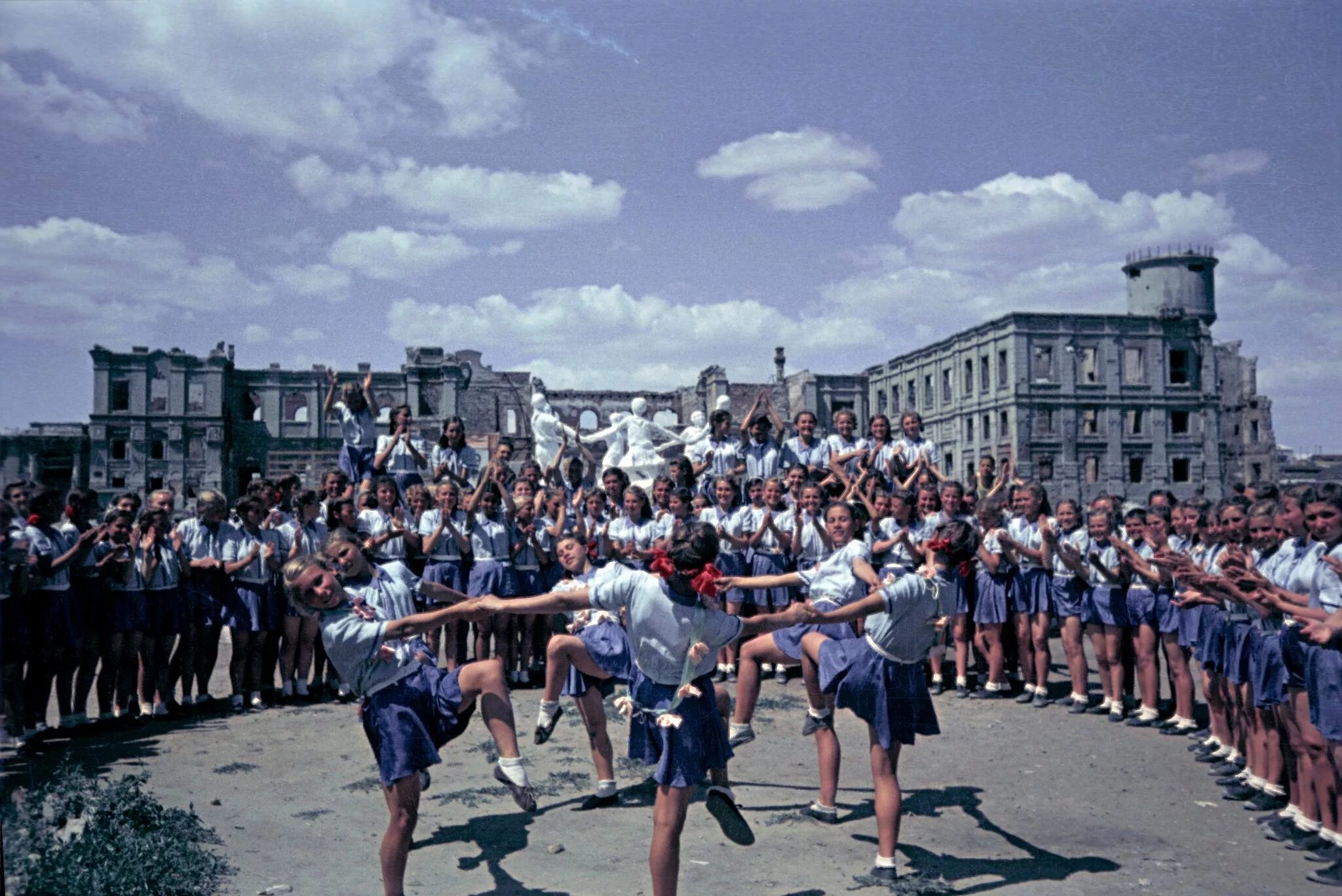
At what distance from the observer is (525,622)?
10.1 metres

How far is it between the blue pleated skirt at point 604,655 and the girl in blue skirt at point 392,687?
1.40 metres

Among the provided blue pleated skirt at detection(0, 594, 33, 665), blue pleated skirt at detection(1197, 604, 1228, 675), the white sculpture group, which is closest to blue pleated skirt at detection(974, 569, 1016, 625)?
blue pleated skirt at detection(1197, 604, 1228, 675)

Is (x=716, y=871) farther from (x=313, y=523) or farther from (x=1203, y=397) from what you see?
(x=1203, y=397)

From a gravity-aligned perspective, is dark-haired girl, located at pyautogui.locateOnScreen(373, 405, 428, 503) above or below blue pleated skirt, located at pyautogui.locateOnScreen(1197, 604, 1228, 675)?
above

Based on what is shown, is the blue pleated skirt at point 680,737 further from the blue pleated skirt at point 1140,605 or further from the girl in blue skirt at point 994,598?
the girl in blue skirt at point 994,598

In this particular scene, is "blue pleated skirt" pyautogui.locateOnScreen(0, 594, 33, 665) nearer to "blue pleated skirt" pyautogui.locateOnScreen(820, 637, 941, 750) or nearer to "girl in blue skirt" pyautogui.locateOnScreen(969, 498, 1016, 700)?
"blue pleated skirt" pyautogui.locateOnScreen(820, 637, 941, 750)

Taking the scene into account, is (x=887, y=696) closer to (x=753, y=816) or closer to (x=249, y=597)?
(x=753, y=816)

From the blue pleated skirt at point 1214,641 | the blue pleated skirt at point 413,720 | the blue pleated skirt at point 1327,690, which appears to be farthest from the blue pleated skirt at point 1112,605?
the blue pleated skirt at point 413,720

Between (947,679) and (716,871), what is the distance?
240 inches

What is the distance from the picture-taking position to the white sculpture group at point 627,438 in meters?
17.6

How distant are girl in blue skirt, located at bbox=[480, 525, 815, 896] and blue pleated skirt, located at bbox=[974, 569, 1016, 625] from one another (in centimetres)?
563

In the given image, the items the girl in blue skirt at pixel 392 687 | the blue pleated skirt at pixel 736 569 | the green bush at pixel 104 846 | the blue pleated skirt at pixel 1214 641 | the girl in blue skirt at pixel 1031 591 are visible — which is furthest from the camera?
the blue pleated skirt at pixel 736 569

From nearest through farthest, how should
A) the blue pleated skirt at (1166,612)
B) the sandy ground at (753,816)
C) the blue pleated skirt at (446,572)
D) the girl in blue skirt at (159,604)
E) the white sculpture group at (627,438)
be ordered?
the sandy ground at (753,816) < the blue pleated skirt at (1166,612) < the girl in blue skirt at (159,604) < the blue pleated skirt at (446,572) < the white sculpture group at (627,438)

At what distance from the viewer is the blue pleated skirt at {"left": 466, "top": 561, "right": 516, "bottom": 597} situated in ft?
31.0
